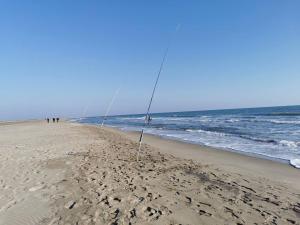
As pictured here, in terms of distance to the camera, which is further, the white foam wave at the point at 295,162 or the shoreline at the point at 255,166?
the white foam wave at the point at 295,162

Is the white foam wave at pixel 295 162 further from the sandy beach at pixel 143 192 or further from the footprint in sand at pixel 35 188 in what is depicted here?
the footprint in sand at pixel 35 188

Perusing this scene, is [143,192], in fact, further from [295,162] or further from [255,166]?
[295,162]

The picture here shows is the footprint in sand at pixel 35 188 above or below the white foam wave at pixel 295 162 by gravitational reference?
above

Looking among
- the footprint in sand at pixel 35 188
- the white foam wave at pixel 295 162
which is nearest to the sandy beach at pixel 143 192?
the footprint in sand at pixel 35 188

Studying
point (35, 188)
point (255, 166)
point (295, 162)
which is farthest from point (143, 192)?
point (295, 162)

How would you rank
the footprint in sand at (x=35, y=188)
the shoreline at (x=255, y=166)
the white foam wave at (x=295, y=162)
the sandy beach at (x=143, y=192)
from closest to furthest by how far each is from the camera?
the sandy beach at (x=143, y=192) → the footprint in sand at (x=35, y=188) → the shoreline at (x=255, y=166) → the white foam wave at (x=295, y=162)

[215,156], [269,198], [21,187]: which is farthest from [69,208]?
[215,156]

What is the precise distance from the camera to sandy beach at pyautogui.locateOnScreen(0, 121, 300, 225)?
432 centimetres

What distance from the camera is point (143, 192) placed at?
5465 millimetres

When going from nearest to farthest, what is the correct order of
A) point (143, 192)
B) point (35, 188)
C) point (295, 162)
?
point (143, 192)
point (35, 188)
point (295, 162)

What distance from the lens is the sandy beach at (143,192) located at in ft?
14.2

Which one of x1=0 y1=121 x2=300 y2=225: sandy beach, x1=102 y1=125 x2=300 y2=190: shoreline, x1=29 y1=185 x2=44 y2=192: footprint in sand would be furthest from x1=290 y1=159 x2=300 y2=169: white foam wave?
x1=29 y1=185 x2=44 y2=192: footprint in sand

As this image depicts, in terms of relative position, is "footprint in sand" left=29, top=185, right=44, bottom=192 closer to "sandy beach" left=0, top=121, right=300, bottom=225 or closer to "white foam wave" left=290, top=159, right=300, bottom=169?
"sandy beach" left=0, top=121, right=300, bottom=225

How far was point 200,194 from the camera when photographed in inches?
211
